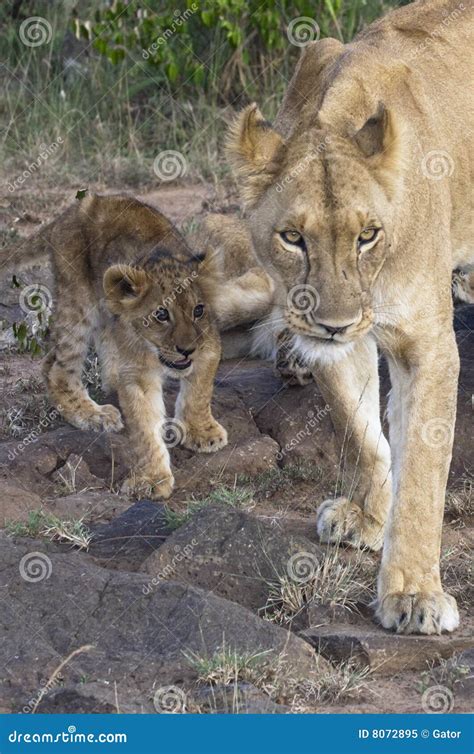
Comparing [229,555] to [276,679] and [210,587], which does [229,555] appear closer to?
[210,587]

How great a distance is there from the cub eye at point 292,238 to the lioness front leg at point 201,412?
1.65 meters

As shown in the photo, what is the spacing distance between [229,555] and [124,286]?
1.69 metres

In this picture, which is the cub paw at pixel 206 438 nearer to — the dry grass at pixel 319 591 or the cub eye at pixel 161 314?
the cub eye at pixel 161 314

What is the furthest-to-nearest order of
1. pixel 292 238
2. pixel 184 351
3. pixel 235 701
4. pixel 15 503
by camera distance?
pixel 184 351 → pixel 15 503 → pixel 292 238 → pixel 235 701

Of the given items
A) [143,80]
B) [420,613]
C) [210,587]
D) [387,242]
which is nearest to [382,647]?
[420,613]

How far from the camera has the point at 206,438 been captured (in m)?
5.95

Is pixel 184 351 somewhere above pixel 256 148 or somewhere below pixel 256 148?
below

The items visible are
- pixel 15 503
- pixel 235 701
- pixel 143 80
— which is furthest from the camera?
pixel 143 80

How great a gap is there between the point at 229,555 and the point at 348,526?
561 mm

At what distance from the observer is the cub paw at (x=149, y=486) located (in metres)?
5.58

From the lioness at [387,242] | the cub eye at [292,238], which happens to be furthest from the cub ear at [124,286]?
the cub eye at [292,238]

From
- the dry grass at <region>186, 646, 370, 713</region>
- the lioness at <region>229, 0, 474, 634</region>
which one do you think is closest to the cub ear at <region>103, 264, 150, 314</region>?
the lioness at <region>229, 0, 474, 634</region>

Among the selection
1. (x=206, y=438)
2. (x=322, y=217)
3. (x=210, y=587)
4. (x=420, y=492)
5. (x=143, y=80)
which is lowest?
(x=143, y=80)

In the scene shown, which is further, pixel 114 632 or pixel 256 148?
pixel 256 148
